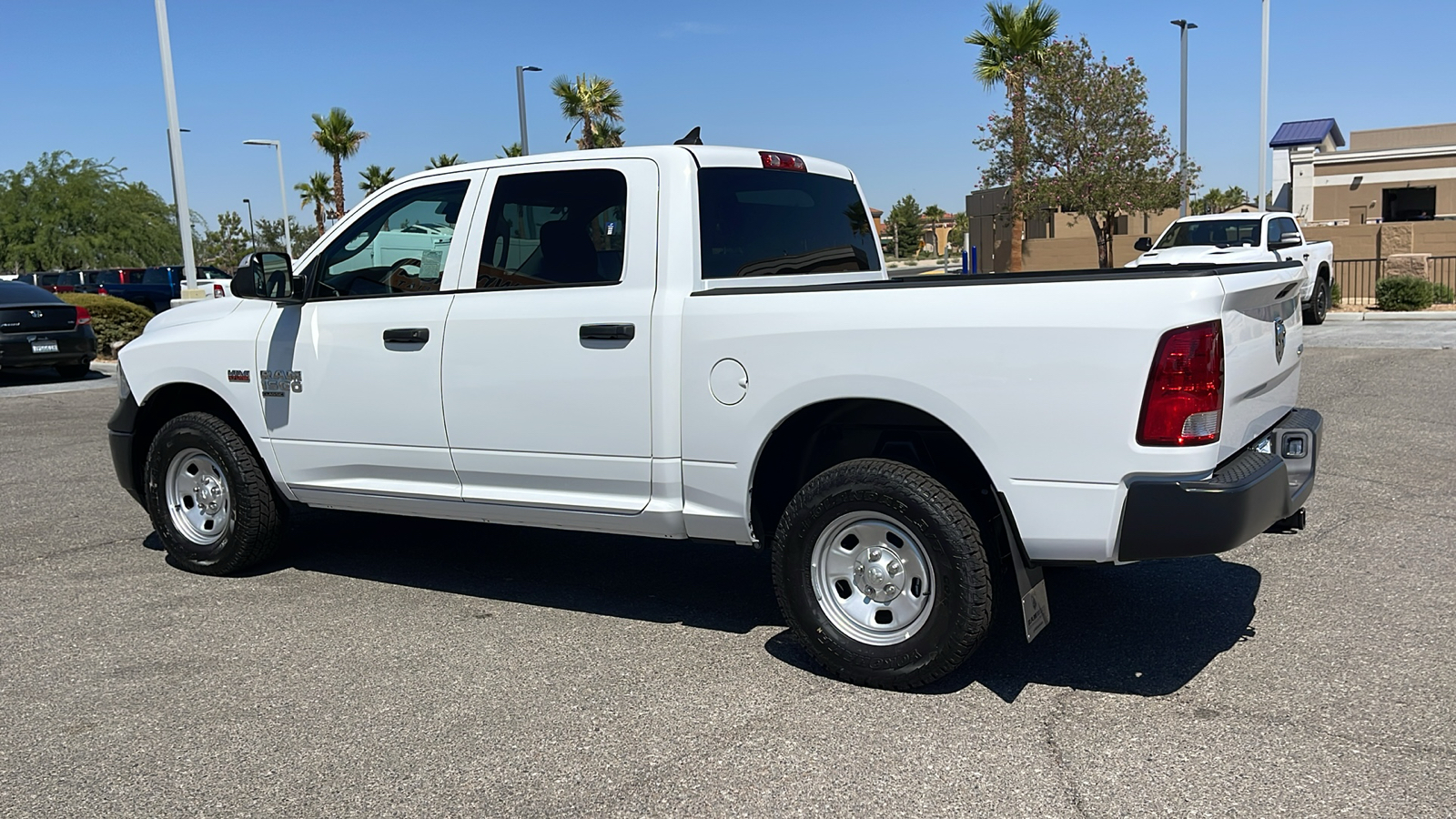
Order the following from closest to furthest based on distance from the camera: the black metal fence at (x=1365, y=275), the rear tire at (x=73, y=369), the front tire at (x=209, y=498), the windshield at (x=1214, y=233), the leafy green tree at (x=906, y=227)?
the front tire at (x=209, y=498) → the rear tire at (x=73, y=369) → the windshield at (x=1214, y=233) → the black metal fence at (x=1365, y=275) → the leafy green tree at (x=906, y=227)

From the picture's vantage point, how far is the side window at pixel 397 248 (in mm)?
5367

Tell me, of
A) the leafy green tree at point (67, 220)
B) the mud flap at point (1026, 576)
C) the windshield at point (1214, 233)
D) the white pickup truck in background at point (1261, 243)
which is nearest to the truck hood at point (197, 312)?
the mud flap at point (1026, 576)

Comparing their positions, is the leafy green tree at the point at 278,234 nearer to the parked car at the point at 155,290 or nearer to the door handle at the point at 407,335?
the parked car at the point at 155,290

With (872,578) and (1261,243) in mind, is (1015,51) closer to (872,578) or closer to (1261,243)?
(1261,243)

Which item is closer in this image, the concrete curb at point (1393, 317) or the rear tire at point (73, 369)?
the rear tire at point (73, 369)

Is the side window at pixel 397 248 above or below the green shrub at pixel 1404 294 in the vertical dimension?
above

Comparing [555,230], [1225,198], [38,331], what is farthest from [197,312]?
[1225,198]

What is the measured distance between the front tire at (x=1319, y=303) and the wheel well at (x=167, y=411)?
18158mm

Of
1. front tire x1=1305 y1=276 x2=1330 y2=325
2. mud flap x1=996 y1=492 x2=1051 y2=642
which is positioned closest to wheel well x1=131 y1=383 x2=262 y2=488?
mud flap x1=996 y1=492 x2=1051 y2=642

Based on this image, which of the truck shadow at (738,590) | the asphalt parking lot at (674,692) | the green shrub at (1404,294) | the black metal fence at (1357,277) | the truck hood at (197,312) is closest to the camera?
the asphalt parking lot at (674,692)

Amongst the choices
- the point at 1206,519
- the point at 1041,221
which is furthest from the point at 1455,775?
the point at 1041,221

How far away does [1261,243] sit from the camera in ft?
57.6

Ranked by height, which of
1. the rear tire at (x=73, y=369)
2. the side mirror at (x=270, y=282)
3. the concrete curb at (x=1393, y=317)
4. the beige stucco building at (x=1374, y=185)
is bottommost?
the concrete curb at (x=1393, y=317)

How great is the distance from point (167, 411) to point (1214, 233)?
54.5 feet
